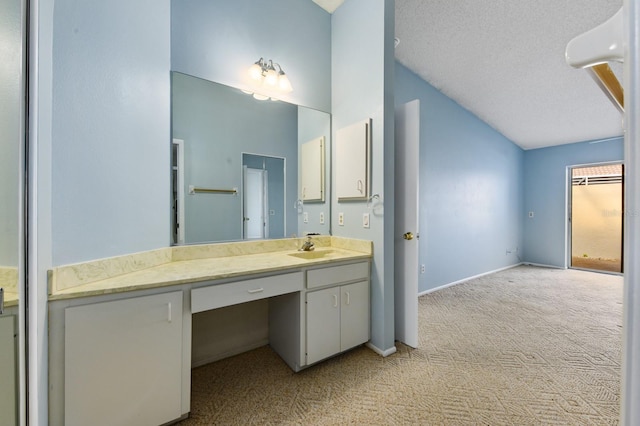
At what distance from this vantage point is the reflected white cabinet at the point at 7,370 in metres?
0.92

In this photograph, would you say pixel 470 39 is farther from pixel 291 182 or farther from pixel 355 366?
pixel 355 366

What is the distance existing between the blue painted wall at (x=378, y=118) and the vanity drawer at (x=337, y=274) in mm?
113

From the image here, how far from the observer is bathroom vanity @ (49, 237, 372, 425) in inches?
45.8

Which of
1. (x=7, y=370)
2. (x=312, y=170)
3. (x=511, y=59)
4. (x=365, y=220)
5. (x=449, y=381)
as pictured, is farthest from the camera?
(x=511, y=59)

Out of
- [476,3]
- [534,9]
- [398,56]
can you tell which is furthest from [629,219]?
[398,56]

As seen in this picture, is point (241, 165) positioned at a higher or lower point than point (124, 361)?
higher

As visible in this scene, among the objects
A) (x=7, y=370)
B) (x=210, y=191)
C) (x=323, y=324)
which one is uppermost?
(x=210, y=191)

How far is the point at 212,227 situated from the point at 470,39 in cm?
333

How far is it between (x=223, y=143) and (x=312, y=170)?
839mm

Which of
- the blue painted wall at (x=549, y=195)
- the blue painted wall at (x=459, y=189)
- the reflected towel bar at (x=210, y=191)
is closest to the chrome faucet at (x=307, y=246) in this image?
the reflected towel bar at (x=210, y=191)

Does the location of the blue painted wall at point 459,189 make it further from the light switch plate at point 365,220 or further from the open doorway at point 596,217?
the light switch plate at point 365,220

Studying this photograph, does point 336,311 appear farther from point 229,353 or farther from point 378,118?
point 378,118

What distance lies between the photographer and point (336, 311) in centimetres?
199

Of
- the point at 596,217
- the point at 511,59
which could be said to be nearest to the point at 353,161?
the point at 511,59
